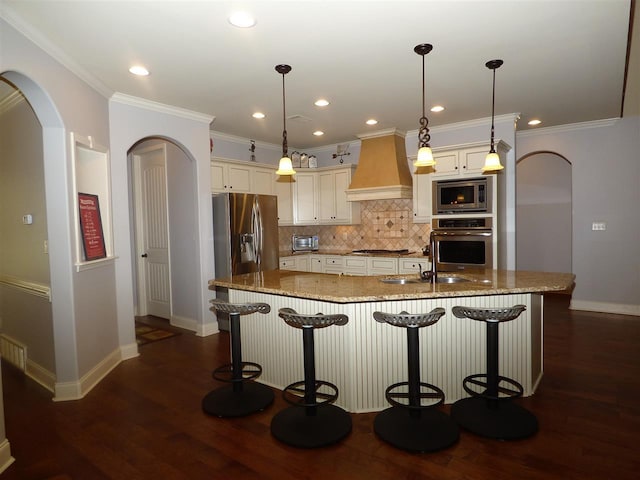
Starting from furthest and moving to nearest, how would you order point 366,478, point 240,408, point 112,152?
point 112,152 < point 240,408 < point 366,478

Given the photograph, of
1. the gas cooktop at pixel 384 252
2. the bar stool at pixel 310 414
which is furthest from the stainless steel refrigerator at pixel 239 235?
the bar stool at pixel 310 414

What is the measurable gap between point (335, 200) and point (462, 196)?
2.10 meters

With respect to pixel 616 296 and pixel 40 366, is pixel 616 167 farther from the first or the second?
pixel 40 366

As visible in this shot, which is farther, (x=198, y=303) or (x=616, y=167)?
(x=616, y=167)

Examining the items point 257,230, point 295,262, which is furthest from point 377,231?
point 257,230

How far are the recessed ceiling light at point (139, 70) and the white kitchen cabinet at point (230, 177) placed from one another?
1.82 m

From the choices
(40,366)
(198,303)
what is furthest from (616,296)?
(40,366)

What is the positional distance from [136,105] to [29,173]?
1251 mm

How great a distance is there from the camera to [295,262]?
6.17 meters

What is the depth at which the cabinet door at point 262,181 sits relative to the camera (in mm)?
5797

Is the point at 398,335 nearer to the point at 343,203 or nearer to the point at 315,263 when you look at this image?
the point at 315,263

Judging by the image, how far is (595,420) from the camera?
2.64 metres

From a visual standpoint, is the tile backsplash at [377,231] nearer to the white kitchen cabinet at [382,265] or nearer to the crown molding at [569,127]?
the white kitchen cabinet at [382,265]

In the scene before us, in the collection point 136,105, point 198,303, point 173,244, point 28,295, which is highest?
point 136,105
